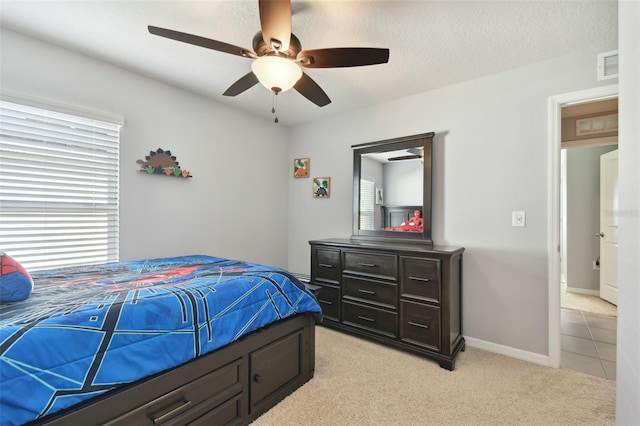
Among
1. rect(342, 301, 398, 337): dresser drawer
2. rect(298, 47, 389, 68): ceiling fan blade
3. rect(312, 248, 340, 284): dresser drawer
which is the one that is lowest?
rect(342, 301, 398, 337): dresser drawer

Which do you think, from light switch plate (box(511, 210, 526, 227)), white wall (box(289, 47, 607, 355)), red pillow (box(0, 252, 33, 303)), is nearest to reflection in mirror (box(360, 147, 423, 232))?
white wall (box(289, 47, 607, 355))

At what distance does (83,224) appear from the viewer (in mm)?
2262

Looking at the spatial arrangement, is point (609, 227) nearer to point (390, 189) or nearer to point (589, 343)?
point (589, 343)

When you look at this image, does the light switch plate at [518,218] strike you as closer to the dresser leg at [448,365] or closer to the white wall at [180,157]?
the dresser leg at [448,365]

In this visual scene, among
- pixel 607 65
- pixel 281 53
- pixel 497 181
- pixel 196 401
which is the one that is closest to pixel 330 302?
pixel 196 401

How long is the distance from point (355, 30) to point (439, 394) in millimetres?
2463

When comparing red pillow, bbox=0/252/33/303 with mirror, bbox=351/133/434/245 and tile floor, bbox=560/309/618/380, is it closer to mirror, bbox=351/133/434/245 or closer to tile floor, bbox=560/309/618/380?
mirror, bbox=351/133/434/245

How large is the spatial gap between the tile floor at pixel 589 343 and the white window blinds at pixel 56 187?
389 cm

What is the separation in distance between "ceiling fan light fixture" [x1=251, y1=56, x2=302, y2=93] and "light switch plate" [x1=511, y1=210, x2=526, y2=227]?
2.06m

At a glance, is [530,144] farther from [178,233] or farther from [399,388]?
[178,233]

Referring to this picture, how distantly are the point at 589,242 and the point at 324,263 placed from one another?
13.1ft

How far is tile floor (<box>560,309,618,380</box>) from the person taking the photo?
86.0 inches

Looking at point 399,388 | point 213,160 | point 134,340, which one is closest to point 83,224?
point 213,160

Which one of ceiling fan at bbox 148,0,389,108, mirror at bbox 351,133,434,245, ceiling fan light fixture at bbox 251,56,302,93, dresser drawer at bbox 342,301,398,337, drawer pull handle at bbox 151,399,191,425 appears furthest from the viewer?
mirror at bbox 351,133,434,245
